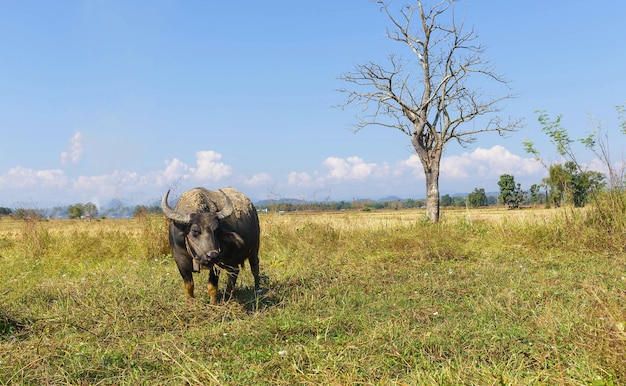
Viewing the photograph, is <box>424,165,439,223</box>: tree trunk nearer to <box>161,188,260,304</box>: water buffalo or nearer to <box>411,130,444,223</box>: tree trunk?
<box>411,130,444,223</box>: tree trunk

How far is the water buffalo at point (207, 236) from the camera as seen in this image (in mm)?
5477

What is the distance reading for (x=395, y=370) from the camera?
10.8ft

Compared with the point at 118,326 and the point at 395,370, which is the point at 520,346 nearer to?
the point at 395,370

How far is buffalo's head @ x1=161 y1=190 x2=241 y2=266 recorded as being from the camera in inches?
211

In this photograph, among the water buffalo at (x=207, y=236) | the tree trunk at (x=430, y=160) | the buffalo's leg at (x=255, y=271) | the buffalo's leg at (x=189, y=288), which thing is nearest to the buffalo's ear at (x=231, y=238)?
the water buffalo at (x=207, y=236)

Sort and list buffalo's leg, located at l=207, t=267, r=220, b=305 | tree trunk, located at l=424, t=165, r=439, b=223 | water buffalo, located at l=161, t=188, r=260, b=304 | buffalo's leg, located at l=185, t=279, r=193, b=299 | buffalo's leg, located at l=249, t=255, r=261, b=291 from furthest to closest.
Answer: tree trunk, located at l=424, t=165, r=439, b=223 → buffalo's leg, located at l=249, t=255, r=261, b=291 → buffalo's leg, located at l=185, t=279, r=193, b=299 → buffalo's leg, located at l=207, t=267, r=220, b=305 → water buffalo, located at l=161, t=188, r=260, b=304

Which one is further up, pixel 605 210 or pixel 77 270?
pixel 605 210

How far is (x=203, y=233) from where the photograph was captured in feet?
18.1

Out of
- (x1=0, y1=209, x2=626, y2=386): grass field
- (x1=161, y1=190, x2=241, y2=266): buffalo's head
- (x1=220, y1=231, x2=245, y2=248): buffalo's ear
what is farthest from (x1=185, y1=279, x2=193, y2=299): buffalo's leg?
(x1=220, y1=231, x2=245, y2=248): buffalo's ear

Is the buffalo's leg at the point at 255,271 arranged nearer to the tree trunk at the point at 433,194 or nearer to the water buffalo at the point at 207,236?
the water buffalo at the point at 207,236

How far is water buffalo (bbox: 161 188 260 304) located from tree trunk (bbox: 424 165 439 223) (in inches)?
395

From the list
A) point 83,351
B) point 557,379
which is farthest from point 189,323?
point 557,379

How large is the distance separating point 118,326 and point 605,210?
9.54 metres

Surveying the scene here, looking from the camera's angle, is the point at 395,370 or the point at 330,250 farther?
the point at 330,250
